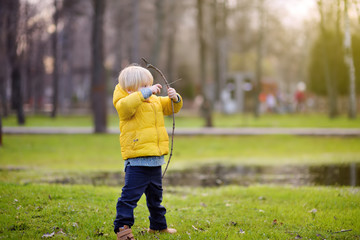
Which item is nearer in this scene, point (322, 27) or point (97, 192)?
point (97, 192)

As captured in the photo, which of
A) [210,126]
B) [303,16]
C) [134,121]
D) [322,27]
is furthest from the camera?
[303,16]

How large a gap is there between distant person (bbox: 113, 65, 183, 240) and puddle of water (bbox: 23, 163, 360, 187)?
418 cm

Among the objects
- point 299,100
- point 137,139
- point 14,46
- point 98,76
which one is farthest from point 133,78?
point 299,100

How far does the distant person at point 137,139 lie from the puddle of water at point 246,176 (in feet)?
13.7

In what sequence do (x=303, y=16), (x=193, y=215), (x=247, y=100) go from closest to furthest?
(x=193, y=215), (x=303, y=16), (x=247, y=100)

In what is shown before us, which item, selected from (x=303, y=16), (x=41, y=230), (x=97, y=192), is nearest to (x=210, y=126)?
(x=97, y=192)

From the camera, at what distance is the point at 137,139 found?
450 centimetres

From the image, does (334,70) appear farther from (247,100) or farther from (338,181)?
(338,181)

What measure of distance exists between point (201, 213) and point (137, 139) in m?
1.91

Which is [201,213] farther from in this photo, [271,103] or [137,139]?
[271,103]

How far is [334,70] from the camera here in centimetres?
3478

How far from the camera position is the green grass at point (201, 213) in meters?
4.84

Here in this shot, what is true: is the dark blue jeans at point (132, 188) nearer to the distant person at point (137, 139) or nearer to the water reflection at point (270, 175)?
the distant person at point (137, 139)

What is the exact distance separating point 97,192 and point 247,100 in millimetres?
37647
